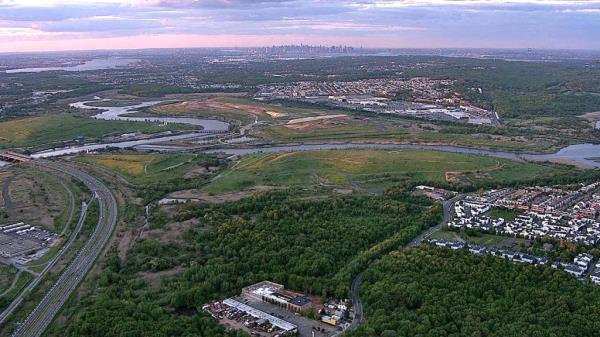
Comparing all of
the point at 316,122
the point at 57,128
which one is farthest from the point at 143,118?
the point at 316,122

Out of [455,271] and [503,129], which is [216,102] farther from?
[455,271]

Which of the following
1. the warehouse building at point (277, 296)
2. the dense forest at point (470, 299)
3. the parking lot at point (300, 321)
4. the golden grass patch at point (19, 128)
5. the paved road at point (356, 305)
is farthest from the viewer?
the golden grass patch at point (19, 128)

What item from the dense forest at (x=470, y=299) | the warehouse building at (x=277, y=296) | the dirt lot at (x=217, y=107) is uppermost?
the dense forest at (x=470, y=299)

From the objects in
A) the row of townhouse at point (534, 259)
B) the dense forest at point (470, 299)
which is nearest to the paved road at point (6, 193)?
the dense forest at point (470, 299)

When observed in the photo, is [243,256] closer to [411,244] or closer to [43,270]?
[411,244]

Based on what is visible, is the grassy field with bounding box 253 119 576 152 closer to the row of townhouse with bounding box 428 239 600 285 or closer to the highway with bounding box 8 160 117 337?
the highway with bounding box 8 160 117 337

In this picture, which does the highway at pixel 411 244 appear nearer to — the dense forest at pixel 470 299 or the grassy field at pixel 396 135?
the dense forest at pixel 470 299
